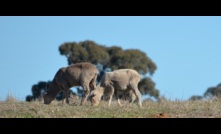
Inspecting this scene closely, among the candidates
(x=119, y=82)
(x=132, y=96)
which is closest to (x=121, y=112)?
(x=119, y=82)

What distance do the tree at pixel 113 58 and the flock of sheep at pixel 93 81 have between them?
1303 inches

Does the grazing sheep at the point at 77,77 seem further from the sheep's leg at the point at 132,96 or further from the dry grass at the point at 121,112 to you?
the dry grass at the point at 121,112

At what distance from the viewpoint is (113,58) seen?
2160 inches

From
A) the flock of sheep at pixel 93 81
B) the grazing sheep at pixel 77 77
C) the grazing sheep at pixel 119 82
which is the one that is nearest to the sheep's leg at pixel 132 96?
the flock of sheep at pixel 93 81

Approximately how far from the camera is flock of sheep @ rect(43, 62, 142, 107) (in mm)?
Result: 18203

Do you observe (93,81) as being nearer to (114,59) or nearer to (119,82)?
(119,82)

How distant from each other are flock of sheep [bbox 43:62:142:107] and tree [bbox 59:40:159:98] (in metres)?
33.1

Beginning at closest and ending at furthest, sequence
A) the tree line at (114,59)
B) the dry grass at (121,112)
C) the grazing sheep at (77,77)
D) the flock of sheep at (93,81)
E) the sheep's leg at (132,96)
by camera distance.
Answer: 1. the dry grass at (121,112)
2. the flock of sheep at (93,81)
3. the sheep's leg at (132,96)
4. the grazing sheep at (77,77)
5. the tree line at (114,59)

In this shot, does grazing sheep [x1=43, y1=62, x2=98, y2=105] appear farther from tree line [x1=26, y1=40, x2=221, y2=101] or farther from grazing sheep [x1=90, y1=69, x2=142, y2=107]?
tree line [x1=26, y1=40, x2=221, y2=101]

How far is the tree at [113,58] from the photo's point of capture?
53.3 meters
